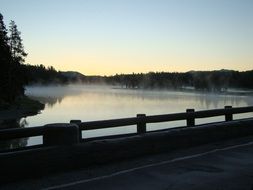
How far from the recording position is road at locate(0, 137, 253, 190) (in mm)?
7324

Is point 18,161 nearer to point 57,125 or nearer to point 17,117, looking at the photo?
point 57,125

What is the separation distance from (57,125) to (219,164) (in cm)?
337

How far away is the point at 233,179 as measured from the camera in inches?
312

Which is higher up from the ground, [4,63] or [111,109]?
[4,63]

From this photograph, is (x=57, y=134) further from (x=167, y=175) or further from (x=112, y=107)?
(x=112, y=107)

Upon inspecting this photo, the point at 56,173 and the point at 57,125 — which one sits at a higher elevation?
the point at 57,125

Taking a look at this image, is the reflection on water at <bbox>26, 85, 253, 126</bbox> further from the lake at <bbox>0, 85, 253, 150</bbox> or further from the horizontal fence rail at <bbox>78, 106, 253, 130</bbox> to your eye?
the horizontal fence rail at <bbox>78, 106, 253, 130</bbox>

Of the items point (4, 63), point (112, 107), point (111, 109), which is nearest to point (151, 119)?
point (111, 109)

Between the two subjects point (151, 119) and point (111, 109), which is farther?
point (111, 109)

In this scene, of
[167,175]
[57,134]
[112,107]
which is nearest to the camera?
[167,175]

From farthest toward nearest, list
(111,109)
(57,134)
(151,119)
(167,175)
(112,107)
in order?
(112,107)
(111,109)
(151,119)
(57,134)
(167,175)

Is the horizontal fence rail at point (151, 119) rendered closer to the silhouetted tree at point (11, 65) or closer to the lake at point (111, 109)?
the lake at point (111, 109)

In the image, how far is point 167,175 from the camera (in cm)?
816

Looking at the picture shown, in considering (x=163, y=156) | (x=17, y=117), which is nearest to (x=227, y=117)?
(x=163, y=156)
